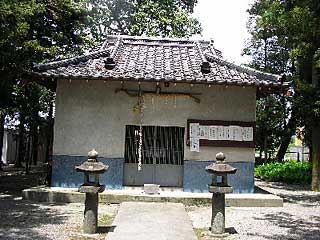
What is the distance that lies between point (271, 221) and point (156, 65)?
612 centimetres

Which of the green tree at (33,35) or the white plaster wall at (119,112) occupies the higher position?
the green tree at (33,35)

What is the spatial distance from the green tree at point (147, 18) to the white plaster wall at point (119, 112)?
8.19m

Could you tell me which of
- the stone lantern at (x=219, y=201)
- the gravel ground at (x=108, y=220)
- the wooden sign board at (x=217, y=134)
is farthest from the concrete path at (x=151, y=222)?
the wooden sign board at (x=217, y=134)

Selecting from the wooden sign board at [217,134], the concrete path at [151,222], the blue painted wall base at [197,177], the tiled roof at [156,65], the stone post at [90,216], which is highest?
the tiled roof at [156,65]

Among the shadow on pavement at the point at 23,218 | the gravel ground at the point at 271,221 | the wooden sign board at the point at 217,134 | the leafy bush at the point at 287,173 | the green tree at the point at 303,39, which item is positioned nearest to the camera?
the shadow on pavement at the point at 23,218

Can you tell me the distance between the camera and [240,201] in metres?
11.5

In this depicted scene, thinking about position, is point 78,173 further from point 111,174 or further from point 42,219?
point 42,219

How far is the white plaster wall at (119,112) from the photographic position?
40.8ft

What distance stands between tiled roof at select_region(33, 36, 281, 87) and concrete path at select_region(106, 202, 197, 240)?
3.48 m

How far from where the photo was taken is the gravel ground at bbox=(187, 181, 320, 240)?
8.18 meters

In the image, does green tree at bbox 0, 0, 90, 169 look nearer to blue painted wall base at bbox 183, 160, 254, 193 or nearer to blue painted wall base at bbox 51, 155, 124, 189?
blue painted wall base at bbox 51, 155, 124, 189

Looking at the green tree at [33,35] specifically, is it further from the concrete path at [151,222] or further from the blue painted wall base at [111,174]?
the concrete path at [151,222]

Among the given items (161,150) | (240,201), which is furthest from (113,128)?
(240,201)

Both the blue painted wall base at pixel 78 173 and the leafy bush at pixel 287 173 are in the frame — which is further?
the leafy bush at pixel 287 173
